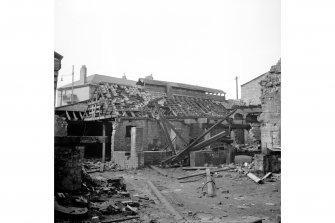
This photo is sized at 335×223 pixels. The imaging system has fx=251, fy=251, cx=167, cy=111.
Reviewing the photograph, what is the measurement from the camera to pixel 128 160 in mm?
12055

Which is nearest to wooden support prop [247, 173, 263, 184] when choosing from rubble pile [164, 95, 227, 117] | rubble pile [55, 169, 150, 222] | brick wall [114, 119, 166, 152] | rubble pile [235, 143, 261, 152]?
rubble pile [55, 169, 150, 222]

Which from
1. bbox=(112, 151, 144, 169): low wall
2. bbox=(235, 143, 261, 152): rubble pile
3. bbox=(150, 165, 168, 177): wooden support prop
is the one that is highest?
bbox=(235, 143, 261, 152): rubble pile

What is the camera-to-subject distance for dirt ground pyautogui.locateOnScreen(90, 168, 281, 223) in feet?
17.3

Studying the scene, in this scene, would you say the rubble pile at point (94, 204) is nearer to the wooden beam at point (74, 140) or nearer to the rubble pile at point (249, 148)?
the wooden beam at point (74, 140)

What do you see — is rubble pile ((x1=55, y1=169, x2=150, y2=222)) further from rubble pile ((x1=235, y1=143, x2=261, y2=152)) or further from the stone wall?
rubble pile ((x1=235, y1=143, x2=261, y2=152))

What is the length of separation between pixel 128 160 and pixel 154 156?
1.26m

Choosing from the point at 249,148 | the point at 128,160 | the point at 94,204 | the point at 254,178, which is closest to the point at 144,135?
the point at 128,160

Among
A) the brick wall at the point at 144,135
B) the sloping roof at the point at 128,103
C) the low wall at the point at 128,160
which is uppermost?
the sloping roof at the point at 128,103

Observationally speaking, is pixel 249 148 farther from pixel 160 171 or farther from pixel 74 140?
A: pixel 74 140

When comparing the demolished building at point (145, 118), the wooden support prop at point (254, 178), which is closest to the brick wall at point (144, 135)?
the demolished building at point (145, 118)

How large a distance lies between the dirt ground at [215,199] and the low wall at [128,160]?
197cm

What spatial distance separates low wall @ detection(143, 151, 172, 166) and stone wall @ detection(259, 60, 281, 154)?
5.26 metres

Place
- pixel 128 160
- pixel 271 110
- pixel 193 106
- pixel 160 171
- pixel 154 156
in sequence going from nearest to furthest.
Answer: pixel 271 110, pixel 160 171, pixel 128 160, pixel 154 156, pixel 193 106

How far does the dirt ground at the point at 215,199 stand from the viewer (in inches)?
208
